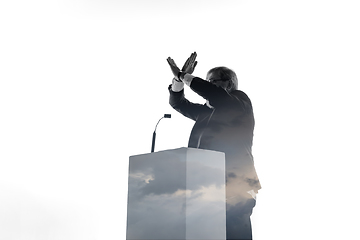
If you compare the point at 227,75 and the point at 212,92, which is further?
the point at 227,75

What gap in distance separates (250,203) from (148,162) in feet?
1.90

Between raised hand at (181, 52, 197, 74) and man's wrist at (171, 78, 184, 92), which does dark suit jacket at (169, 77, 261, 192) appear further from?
man's wrist at (171, 78, 184, 92)

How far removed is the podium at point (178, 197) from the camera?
137cm

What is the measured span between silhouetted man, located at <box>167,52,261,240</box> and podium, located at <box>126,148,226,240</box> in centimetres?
23

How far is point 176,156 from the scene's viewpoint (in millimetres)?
1425

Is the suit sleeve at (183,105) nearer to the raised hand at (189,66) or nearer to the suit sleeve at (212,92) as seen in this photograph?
the raised hand at (189,66)

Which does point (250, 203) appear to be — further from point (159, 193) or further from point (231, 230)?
point (159, 193)

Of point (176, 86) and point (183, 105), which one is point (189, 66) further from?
point (183, 105)

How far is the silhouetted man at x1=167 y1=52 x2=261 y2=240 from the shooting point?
170 cm

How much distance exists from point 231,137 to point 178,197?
0.59 m

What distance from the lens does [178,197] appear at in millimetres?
1384

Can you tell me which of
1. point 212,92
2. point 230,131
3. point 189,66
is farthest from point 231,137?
point 189,66

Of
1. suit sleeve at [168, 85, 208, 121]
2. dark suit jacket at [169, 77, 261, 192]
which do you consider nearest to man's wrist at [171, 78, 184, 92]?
suit sleeve at [168, 85, 208, 121]

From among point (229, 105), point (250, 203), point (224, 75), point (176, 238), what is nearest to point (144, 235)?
point (176, 238)
